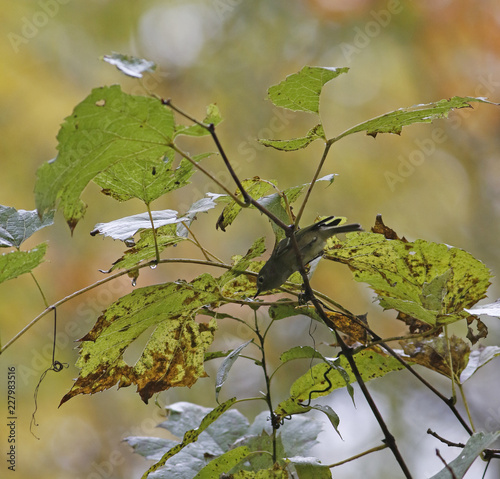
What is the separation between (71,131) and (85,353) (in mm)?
149

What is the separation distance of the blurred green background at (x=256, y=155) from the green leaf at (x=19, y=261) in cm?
130

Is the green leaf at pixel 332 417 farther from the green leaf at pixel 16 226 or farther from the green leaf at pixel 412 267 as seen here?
the green leaf at pixel 16 226

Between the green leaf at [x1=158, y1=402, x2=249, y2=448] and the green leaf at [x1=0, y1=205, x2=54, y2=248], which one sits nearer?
the green leaf at [x1=0, y1=205, x2=54, y2=248]

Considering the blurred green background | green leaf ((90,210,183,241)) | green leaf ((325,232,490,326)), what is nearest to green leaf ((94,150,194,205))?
green leaf ((90,210,183,241))

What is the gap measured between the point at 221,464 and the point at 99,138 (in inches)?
9.8

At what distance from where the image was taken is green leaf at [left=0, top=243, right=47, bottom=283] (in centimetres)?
32

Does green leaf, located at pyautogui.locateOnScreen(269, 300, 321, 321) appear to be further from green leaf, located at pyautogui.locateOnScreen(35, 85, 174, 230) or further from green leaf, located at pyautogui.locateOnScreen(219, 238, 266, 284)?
green leaf, located at pyautogui.locateOnScreen(35, 85, 174, 230)

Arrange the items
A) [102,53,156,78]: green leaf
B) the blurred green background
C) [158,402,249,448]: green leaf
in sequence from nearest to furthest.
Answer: [102,53,156,78]: green leaf < [158,402,249,448]: green leaf < the blurred green background

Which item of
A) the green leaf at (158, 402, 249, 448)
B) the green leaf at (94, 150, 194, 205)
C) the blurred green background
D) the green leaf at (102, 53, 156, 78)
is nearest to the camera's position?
the green leaf at (102, 53, 156, 78)

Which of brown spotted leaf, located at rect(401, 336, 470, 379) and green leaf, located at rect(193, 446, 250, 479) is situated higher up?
brown spotted leaf, located at rect(401, 336, 470, 379)

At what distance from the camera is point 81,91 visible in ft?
6.94

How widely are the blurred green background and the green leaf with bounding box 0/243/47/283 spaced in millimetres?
1295

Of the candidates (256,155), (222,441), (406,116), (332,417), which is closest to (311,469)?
(332,417)

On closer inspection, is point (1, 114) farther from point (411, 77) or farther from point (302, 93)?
point (302, 93)
